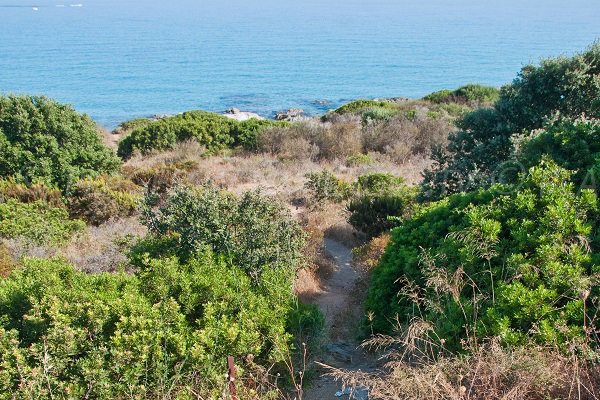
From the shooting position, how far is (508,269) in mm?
4484

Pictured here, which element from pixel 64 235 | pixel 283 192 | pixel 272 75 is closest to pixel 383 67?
pixel 272 75

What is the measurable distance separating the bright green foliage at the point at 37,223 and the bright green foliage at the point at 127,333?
5.41m

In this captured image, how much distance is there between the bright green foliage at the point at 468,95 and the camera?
30.9m

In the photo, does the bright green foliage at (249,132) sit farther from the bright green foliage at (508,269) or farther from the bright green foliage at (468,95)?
the bright green foliage at (508,269)

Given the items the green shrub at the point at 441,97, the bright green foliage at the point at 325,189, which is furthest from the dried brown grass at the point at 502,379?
the green shrub at the point at 441,97

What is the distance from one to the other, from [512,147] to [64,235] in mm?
8367

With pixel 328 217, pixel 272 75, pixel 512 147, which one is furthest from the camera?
pixel 272 75

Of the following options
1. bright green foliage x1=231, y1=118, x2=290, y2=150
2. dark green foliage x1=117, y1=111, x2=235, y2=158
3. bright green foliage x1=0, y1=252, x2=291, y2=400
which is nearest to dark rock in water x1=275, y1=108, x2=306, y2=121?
bright green foliage x1=231, y1=118, x2=290, y2=150

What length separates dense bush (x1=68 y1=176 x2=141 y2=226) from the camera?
1227 centimetres

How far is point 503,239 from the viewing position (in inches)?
192

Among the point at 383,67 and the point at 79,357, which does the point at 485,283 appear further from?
the point at 383,67

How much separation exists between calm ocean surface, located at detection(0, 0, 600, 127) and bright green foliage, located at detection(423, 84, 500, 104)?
31.3ft

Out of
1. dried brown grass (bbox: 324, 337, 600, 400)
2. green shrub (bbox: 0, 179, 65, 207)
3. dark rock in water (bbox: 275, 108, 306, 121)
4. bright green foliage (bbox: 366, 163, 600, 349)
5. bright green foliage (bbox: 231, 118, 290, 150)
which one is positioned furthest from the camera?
dark rock in water (bbox: 275, 108, 306, 121)

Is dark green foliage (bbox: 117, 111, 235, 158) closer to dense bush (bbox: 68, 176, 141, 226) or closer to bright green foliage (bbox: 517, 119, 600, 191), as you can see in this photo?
dense bush (bbox: 68, 176, 141, 226)
